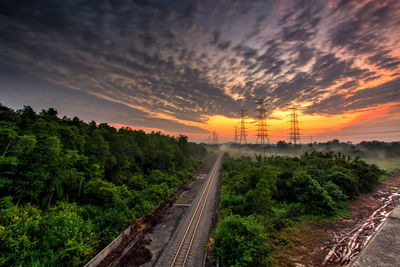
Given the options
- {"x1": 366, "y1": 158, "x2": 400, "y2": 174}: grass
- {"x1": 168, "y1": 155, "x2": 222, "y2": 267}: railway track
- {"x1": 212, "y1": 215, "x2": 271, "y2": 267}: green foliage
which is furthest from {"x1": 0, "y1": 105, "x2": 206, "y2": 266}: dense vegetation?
{"x1": 366, "y1": 158, "x2": 400, "y2": 174}: grass

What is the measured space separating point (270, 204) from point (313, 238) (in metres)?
4.67

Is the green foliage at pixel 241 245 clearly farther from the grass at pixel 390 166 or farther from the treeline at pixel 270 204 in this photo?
the grass at pixel 390 166

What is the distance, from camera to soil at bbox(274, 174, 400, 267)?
12562 millimetres

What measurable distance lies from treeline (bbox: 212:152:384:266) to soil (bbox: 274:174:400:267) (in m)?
1.11

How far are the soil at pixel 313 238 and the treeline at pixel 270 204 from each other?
3.64 ft

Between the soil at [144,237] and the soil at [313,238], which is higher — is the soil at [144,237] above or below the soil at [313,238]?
below

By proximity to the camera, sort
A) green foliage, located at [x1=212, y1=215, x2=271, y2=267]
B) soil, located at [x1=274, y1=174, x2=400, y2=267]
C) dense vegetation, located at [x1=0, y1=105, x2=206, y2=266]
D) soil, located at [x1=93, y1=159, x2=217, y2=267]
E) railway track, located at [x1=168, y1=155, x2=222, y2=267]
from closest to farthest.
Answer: green foliage, located at [x1=212, y1=215, x2=271, y2=267], dense vegetation, located at [x1=0, y1=105, x2=206, y2=266], soil, located at [x1=274, y1=174, x2=400, y2=267], railway track, located at [x1=168, y1=155, x2=222, y2=267], soil, located at [x1=93, y1=159, x2=217, y2=267]

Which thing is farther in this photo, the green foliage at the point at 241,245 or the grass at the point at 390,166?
the grass at the point at 390,166

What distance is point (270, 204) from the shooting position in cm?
1825

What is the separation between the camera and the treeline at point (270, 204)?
1184 centimetres

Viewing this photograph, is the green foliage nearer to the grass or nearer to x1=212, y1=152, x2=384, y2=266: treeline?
x1=212, y1=152, x2=384, y2=266: treeline

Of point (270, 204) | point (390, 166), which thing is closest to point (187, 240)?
point (270, 204)

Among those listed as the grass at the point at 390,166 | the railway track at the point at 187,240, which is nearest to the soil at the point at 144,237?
the railway track at the point at 187,240

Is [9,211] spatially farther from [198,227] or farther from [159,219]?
[198,227]
